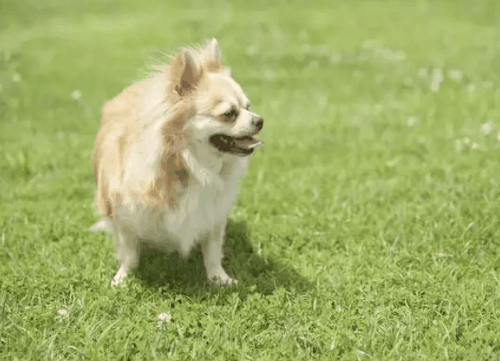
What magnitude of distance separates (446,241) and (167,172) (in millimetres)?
2210

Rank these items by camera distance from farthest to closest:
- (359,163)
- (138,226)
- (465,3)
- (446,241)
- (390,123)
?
1. (465,3)
2. (390,123)
3. (359,163)
4. (446,241)
5. (138,226)

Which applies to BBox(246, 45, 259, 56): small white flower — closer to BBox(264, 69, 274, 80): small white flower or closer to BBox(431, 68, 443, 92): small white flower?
BBox(264, 69, 274, 80): small white flower

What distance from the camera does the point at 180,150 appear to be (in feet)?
10.4

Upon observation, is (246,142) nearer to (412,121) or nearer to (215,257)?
(215,257)

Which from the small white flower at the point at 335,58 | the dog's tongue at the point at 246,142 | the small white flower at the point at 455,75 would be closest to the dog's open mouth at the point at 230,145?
the dog's tongue at the point at 246,142

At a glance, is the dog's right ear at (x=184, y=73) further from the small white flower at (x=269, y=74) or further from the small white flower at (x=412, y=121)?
the small white flower at (x=269, y=74)

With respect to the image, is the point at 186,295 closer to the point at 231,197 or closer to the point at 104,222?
the point at 231,197

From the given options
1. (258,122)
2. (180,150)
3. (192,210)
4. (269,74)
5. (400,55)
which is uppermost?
(258,122)

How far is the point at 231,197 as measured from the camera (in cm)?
351

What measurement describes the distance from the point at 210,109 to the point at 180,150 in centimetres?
29

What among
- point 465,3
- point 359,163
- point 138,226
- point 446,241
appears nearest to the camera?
point 138,226

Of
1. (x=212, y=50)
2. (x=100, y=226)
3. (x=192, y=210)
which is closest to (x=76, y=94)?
(x=100, y=226)

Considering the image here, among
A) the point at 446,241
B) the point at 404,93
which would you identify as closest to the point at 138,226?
the point at 446,241

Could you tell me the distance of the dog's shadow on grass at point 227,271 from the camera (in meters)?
3.61
